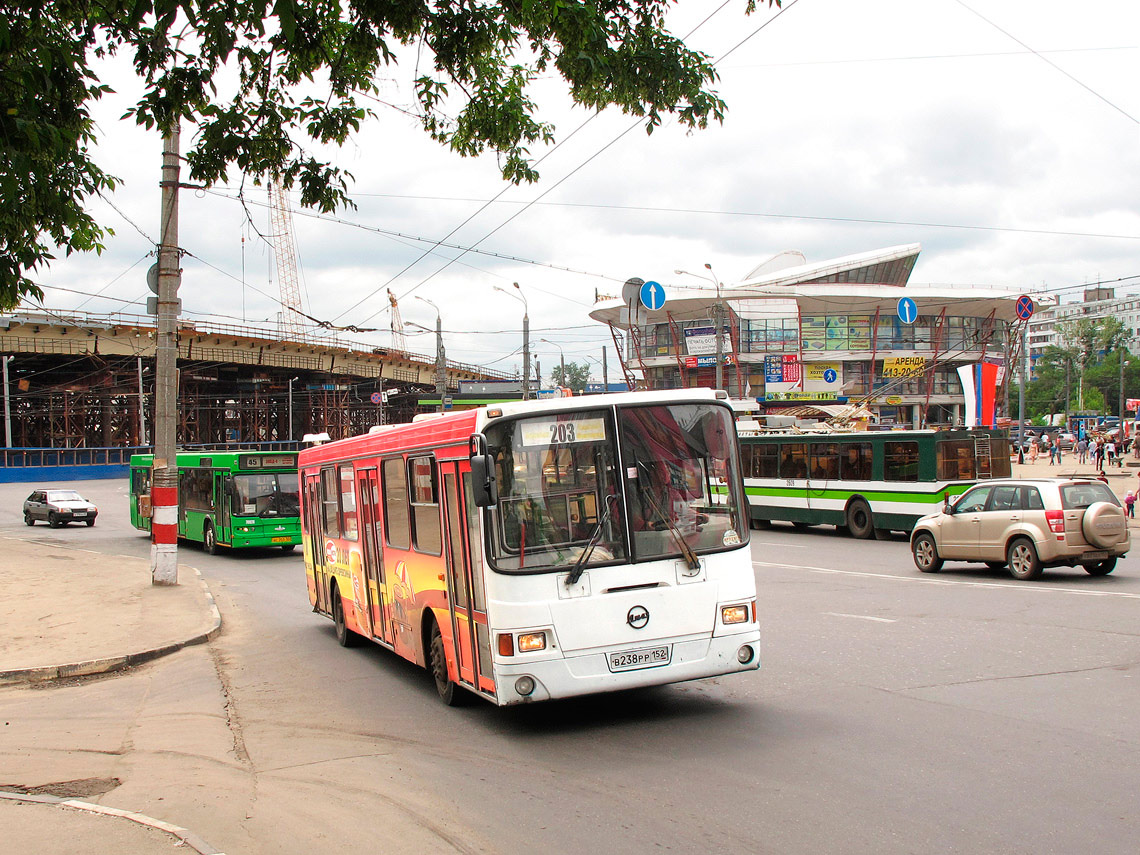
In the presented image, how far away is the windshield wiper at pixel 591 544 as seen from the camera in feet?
24.8

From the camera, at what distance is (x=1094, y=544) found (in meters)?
15.1

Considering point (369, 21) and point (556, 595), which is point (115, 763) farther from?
point (369, 21)

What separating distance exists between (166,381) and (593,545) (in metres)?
13.8

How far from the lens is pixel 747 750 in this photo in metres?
Answer: 7.07

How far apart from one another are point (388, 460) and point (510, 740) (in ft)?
11.5

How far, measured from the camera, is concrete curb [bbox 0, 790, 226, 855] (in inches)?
215

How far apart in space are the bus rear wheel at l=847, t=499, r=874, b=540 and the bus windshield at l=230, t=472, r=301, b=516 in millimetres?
14386

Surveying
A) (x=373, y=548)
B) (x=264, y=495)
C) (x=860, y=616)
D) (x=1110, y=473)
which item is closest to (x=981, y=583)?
(x=860, y=616)

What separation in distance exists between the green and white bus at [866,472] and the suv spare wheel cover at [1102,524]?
24.4 feet

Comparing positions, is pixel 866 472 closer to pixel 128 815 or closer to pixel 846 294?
pixel 128 815

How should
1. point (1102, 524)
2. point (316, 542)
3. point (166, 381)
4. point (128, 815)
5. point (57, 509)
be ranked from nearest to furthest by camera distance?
point (128, 815) < point (316, 542) < point (1102, 524) < point (166, 381) < point (57, 509)

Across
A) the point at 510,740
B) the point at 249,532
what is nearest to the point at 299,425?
the point at 249,532

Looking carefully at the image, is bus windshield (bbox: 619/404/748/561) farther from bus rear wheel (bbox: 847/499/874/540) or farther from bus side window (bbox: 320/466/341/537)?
bus rear wheel (bbox: 847/499/874/540)

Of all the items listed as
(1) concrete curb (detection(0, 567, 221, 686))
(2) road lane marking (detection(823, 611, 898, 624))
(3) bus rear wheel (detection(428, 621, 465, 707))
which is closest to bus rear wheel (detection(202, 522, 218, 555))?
(1) concrete curb (detection(0, 567, 221, 686))
